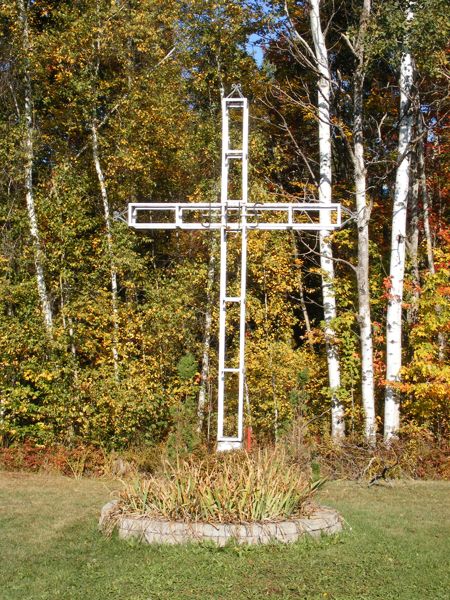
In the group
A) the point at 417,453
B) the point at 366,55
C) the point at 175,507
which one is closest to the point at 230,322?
the point at 417,453

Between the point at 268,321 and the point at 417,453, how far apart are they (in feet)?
15.8

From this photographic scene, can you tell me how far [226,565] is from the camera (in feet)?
20.6

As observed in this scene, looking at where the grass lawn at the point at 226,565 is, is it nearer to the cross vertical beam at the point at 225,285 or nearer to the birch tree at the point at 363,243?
the cross vertical beam at the point at 225,285

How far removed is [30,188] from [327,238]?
21.6 ft

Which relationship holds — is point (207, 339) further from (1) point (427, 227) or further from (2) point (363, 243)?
(1) point (427, 227)

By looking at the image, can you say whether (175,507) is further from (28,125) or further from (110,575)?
(28,125)

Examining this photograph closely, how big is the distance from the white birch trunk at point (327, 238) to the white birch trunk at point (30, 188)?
236 inches

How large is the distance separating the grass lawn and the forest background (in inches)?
253

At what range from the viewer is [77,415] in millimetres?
15820

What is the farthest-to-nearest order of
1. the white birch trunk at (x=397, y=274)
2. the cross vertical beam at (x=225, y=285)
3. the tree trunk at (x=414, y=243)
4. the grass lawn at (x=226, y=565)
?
the tree trunk at (x=414, y=243) < the white birch trunk at (x=397, y=274) < the cross vertical beam at (x=225, y=285) < the grass lawn at (x=226, y=565)

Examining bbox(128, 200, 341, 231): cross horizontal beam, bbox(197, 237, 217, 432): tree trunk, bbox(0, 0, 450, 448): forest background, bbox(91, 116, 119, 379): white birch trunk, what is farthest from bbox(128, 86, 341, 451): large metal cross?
bbox(197, 237, 217, 432): tree trunk

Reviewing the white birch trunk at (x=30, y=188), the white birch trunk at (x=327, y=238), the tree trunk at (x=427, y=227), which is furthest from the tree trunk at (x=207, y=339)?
the tree trunk at (x=427, y=227)

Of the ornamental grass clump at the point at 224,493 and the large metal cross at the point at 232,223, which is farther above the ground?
the large metal cross at the point at 232,223

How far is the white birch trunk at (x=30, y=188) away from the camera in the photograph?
1617 centimetres
